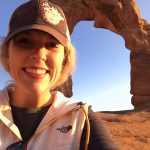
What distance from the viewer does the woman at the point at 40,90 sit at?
71.6 inches

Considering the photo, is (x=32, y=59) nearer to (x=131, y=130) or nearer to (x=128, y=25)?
(x=131, y=130)

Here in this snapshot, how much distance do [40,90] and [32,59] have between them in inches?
7.2

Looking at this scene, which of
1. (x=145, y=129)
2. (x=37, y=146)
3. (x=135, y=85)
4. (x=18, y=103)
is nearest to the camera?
(x=37, y=146)

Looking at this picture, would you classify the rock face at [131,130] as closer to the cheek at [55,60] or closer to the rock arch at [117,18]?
the rock arch at [117,18]

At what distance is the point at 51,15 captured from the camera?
1.90 metres

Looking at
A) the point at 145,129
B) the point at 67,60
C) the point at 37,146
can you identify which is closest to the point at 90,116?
the point at 37,146

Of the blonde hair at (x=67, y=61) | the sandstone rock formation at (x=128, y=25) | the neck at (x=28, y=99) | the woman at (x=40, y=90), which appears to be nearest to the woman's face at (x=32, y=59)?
the woman at (x=40, y=90)

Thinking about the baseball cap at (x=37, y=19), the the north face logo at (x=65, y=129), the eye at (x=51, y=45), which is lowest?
the the north face logo at (x=65, y=129)

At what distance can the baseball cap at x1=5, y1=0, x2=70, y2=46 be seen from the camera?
185cm

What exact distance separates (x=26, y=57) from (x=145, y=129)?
9698mm

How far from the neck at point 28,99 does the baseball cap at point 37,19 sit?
340 mm

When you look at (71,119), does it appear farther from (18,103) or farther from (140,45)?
(140,45)

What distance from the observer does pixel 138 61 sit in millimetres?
18656

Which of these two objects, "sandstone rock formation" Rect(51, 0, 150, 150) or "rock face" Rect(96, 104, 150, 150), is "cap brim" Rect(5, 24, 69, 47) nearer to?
"rock face" Rect(96, 104, 150, 150)
